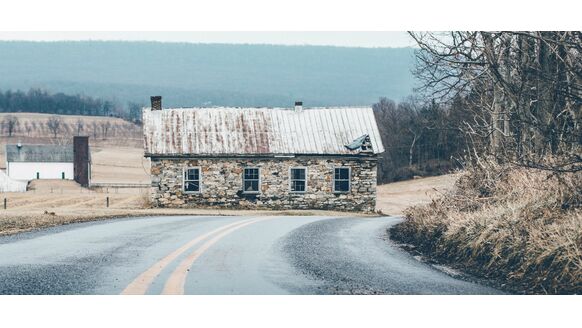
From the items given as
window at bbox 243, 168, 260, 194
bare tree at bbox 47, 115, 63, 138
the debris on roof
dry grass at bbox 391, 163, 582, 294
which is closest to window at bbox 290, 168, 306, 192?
window at bbox 243, 168, 260, 194

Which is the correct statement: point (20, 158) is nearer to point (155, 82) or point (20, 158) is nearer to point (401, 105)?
point (155, 82)

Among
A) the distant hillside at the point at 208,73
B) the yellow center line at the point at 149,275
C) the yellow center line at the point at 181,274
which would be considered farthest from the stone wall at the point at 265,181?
the yellow center line at the point at 181,274

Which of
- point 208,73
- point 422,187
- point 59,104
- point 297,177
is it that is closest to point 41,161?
point 59,104

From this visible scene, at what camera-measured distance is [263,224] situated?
31.9 ft

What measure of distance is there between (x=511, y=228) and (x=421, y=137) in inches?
78.1

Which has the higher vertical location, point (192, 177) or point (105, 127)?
point (105, 127)

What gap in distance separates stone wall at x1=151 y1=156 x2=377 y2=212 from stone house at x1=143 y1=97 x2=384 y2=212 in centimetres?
3

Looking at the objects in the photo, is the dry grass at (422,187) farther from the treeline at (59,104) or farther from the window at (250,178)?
the window at (250,178)

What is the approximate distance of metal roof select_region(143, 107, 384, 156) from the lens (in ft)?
71.2

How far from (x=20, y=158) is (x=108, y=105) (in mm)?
11582

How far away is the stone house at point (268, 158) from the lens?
72.6 ft

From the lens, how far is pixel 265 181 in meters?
23.5

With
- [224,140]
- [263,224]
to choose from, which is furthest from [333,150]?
[263,224]

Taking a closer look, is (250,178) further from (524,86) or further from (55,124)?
(524,86)
